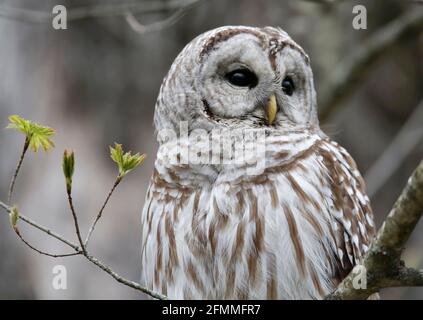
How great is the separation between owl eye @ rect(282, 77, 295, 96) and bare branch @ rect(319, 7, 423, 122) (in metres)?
1.00

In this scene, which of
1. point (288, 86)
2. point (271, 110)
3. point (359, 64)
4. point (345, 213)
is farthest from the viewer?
point (359, 64)

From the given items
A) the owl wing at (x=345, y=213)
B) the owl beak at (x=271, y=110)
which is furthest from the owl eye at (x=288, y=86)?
the owl wing at (x=345, y=213)

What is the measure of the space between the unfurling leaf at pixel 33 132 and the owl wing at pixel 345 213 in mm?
1731

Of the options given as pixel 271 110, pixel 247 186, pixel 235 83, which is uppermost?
pixel 235 83

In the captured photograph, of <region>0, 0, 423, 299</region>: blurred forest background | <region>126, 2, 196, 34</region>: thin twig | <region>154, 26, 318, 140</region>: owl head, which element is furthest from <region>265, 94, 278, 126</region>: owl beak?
<region>0, 0, 423, 299</region>: blurred forest background

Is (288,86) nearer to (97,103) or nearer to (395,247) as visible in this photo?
(395,247)

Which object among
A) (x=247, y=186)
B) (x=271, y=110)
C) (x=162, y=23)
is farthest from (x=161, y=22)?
(x=247, y=186)

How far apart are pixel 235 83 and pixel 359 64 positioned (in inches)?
58.0

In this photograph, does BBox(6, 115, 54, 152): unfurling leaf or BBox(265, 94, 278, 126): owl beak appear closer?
BBox(6, 115, 54, 152): unfurling leaf

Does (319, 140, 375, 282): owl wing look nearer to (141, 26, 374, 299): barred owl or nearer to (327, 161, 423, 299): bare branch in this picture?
(141, 26, 374, 299): barred owl

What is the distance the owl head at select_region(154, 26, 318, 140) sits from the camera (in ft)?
14.2

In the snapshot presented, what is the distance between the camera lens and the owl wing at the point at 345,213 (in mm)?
4156

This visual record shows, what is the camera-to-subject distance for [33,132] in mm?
3047
